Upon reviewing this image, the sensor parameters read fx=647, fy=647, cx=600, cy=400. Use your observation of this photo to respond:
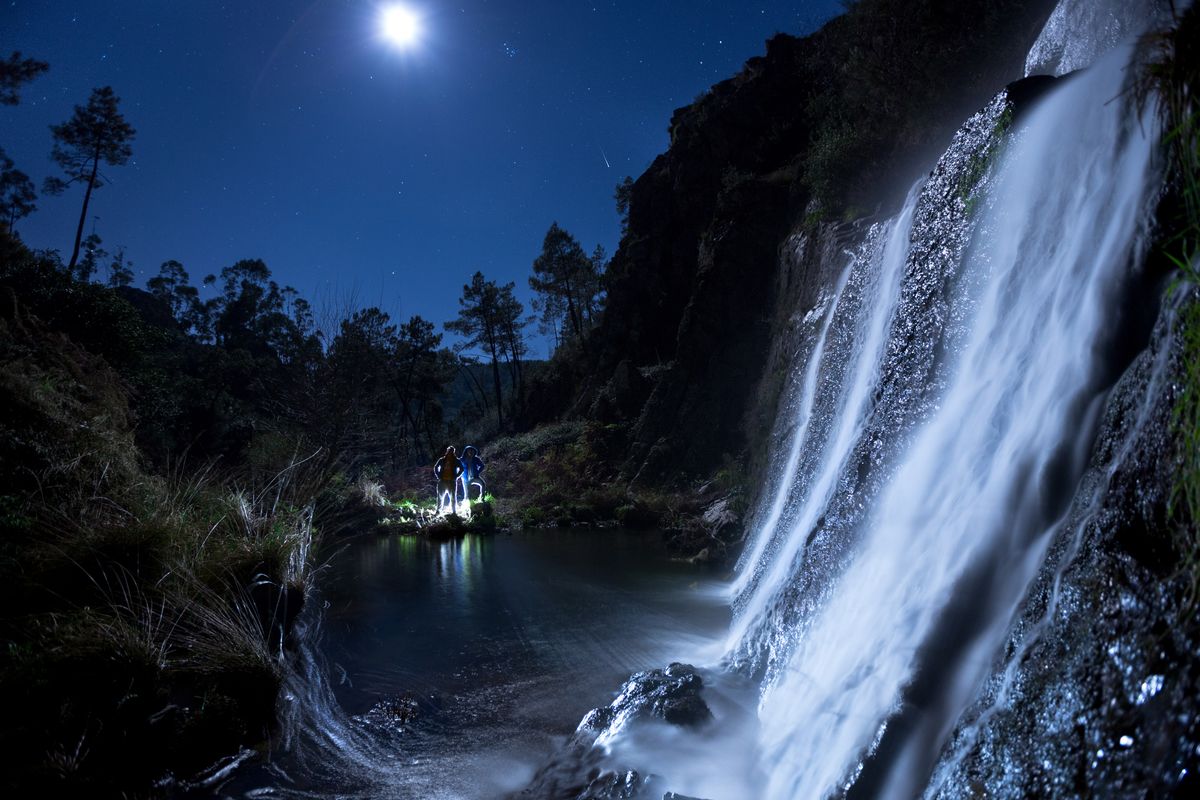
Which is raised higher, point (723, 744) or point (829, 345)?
point (829, 345)

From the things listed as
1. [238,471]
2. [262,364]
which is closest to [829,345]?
[238,471]

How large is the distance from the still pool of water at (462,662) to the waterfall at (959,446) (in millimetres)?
1618

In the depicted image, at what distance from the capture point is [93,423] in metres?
7.77

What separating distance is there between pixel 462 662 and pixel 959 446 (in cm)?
524

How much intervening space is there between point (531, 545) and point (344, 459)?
8.80 metres

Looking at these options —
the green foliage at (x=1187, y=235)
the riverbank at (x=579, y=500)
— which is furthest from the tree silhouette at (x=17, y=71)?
the green foliage at (x=1187, y=235)

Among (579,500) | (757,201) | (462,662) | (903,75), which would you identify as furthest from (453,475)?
(757,201)

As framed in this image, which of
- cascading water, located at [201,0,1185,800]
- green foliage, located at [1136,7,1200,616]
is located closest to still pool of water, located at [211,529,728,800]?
cascading water, located at [201,0,1185,800]

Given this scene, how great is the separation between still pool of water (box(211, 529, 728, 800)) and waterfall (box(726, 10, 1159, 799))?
1.62 meters

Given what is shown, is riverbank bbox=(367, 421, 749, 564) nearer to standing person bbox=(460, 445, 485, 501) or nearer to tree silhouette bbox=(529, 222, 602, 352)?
standing person bbox=(460, 445, 485, 501)

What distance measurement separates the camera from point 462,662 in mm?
6777

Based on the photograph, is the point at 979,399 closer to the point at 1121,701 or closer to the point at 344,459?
the point at 1121,701

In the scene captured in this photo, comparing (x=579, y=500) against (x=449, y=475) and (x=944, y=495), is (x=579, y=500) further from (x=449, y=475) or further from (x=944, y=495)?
(x=944, y=495)

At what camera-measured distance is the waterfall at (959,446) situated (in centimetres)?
288
